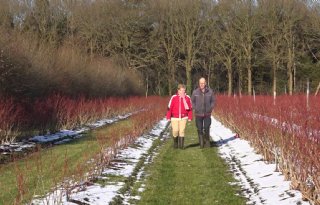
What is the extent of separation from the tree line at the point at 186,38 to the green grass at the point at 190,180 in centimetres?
2073

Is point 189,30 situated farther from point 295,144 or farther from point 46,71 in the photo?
point 295,144

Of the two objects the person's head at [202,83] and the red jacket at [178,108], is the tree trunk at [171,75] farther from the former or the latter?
the person's head at [202,83]

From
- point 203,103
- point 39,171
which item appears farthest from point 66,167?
point 203,103

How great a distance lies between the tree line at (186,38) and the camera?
Result: 1528 inches

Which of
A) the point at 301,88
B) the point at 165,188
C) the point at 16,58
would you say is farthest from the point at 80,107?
the point at 301,88

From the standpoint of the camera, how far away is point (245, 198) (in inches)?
284

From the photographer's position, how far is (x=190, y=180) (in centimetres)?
865

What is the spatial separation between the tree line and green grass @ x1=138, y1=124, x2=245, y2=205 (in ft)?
68.0

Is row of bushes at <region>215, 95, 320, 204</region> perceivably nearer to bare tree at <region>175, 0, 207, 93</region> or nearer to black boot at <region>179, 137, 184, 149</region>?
black boot at <region>179, 137, 184, 149</region>

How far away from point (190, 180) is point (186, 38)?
131 ft

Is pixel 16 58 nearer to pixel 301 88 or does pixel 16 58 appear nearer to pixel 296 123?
pixel 296 123

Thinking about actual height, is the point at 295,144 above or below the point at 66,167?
above

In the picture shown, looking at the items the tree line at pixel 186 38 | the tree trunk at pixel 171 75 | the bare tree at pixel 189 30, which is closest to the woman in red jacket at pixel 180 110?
the tree line at pixel 186 38

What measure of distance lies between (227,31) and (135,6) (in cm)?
1094
